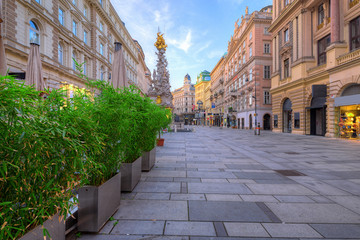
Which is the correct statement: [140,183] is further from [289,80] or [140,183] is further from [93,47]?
[93,47]

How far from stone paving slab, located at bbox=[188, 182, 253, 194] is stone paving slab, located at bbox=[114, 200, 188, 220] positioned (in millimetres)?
820

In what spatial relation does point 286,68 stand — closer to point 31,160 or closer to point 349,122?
point 349,122

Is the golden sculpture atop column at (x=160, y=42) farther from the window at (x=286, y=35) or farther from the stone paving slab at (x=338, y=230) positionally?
the stone paving slab at (x=338, y=230)

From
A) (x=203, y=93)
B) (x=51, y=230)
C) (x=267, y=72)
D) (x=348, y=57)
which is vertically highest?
(x=203, y=93)

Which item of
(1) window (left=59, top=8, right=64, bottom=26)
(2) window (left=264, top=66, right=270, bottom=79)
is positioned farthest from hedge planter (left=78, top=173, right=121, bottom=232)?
(2) window (left=264, top=66, right=270, bottom=79)

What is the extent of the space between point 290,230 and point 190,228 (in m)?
1.49

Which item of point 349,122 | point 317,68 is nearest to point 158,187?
point 349,122

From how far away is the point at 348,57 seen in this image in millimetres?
16125

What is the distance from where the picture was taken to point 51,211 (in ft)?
5.28

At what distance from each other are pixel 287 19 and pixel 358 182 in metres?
27.4

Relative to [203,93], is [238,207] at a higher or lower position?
lower

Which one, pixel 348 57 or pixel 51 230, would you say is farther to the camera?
pixel 348 57

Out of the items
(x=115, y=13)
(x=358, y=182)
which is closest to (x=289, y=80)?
(x=358, y=182)

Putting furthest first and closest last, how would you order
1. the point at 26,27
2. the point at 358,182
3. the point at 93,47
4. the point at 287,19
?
the point at 93,47 → the point at 287,19 → the point at 26,27 → the point at 358,182
